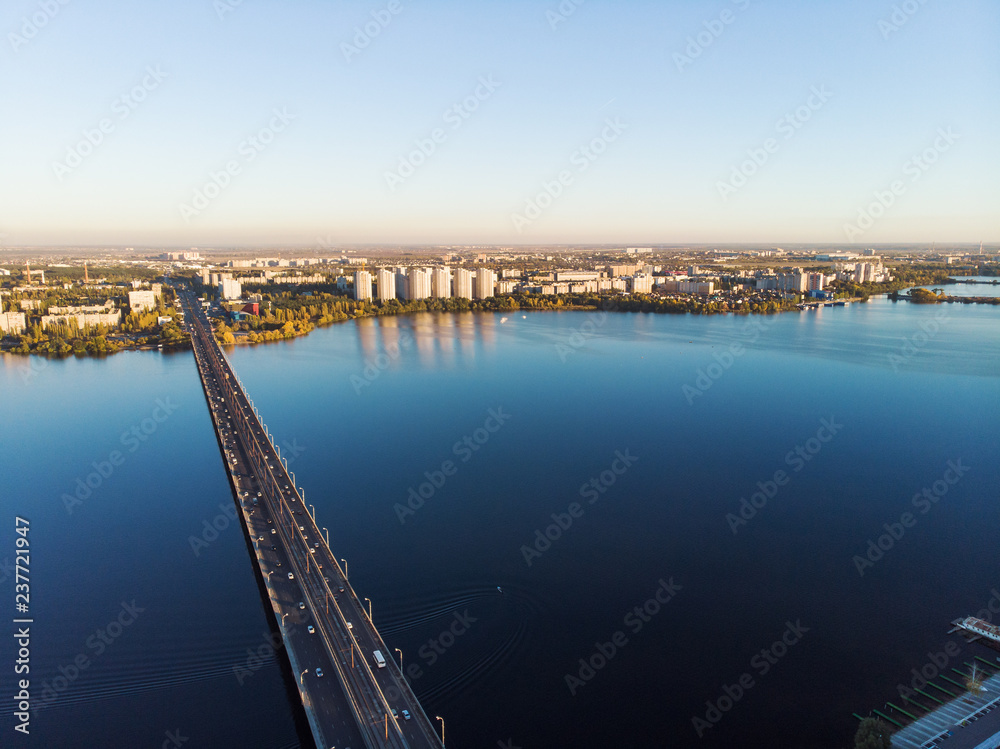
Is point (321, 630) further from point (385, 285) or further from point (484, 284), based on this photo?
point (484, 284)

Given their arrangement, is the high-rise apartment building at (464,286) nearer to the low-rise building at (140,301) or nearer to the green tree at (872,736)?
the low-rise building at (140,301)

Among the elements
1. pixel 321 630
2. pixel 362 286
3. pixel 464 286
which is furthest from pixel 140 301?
pixel 321 630

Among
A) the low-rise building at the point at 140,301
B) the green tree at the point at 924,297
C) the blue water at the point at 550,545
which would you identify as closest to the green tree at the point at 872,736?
the blue water at the point at 550,545

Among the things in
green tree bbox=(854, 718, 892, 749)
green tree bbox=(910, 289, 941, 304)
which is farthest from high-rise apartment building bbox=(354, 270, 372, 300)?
green tree bbox=(854, 718, 892, 749)

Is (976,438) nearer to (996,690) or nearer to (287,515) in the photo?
(996,690)

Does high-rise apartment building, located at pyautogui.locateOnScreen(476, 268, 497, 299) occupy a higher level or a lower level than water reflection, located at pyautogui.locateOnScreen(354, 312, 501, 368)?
higher

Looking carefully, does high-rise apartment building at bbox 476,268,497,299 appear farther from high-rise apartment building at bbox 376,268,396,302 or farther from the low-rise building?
the low-rise building

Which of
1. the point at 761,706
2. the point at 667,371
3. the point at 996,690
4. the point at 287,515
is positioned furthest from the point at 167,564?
the point at 667,371
